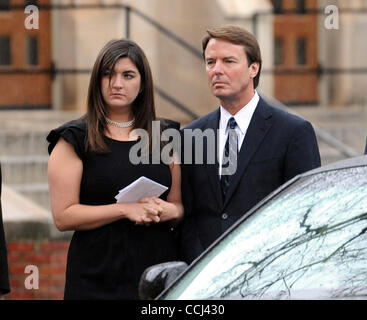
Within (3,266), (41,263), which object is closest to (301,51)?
(41,263)

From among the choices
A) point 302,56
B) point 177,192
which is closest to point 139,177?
point 177,192

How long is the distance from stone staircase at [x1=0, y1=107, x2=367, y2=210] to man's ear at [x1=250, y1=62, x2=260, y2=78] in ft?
16.2

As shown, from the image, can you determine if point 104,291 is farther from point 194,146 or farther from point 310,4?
point 310,4

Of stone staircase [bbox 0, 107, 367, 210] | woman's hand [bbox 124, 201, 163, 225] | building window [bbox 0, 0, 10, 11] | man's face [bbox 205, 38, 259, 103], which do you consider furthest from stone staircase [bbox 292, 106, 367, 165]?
woman's hand [bbox 124, 201, 163, 225]

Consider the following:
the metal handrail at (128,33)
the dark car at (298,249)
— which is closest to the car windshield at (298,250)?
the dark car at (298,249)

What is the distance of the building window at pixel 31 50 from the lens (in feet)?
40.5

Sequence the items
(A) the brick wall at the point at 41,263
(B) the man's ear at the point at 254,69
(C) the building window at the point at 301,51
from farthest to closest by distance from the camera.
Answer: (C) the building window at the point at 301,51, (A) the brick wall at the point at 41,263, (B) the man's ear at the point at 254,69

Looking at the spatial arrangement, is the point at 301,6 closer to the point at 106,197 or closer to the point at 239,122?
the point at 239,122

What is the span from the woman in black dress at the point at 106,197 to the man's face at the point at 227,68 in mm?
338

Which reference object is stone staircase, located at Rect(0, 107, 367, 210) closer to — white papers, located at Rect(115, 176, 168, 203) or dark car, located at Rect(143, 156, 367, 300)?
white papers, located at Rect(115, 176, 168, 203)

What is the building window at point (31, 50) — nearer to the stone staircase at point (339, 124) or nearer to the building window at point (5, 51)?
the building window at point (5, 51)

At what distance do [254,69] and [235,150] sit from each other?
41cm

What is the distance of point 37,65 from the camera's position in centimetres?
1229

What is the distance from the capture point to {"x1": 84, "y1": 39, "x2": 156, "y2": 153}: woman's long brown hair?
18.7ft
